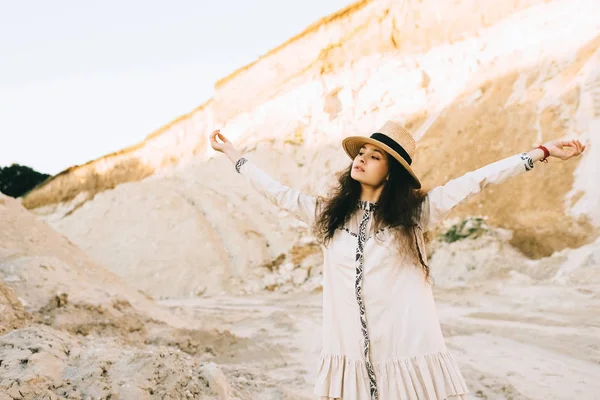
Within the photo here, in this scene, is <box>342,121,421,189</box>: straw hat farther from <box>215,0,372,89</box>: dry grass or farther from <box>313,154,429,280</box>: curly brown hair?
<box>215,0,372,89</box>: dry grass

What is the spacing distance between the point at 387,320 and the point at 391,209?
0.42 meters

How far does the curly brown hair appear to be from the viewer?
199cm

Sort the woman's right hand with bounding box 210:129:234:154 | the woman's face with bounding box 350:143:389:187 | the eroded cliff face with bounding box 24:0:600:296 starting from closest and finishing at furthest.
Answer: the woman's face with bounding box 350:143:389:187, the woman's right hand with bounding box 210:129:234:154, the eroded cliff face with bounding box 24:0:600:296

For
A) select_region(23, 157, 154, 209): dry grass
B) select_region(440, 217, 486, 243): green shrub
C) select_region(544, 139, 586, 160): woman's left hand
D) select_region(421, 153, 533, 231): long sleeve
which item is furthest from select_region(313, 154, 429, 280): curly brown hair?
select_region(23, 157, 154, 209): dry grass

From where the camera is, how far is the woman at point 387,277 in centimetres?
188

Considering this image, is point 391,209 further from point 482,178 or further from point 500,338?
point 500,338

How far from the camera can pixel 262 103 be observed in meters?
19.3

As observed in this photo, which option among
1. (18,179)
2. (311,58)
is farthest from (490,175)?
(18,179)

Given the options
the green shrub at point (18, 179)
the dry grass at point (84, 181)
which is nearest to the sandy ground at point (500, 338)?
the dry grass at point (84, 181)

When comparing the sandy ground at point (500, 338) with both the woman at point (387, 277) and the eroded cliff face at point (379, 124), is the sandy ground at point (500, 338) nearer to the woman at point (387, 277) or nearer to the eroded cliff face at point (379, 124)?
the woman at point (387, 277)

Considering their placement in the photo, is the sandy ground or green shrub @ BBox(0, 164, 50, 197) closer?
the sandy ground

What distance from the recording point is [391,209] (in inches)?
80.1

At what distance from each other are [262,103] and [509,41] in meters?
8.84

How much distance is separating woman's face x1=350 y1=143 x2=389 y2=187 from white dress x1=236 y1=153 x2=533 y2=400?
0.53 ft
